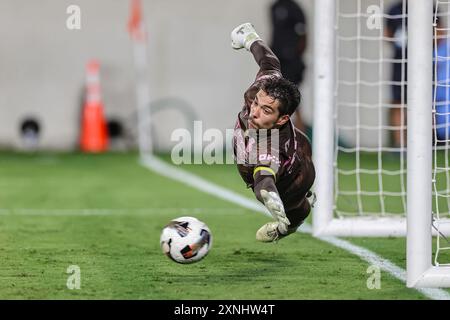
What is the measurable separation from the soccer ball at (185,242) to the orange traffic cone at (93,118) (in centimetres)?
961

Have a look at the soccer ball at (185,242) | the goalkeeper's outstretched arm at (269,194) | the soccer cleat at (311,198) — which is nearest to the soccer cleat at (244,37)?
the soccer cleat at (311,198)

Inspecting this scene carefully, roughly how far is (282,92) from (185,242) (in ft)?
3.11

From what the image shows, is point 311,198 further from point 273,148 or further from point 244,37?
point 244,37

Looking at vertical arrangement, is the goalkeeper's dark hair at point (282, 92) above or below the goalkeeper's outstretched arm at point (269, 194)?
above

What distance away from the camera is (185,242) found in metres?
5.48

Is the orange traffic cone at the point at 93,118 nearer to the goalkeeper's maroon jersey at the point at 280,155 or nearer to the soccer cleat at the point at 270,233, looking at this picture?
the goalkeeper's maroon jersey at the point at 280,155

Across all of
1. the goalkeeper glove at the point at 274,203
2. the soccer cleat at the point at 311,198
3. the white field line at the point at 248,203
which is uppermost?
the goalkeeper glove at the point at 274,203

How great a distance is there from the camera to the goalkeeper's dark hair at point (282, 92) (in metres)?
5.57

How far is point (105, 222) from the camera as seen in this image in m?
8.11

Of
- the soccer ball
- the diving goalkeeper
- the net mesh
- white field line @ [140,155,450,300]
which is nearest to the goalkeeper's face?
the diving goalkeeper

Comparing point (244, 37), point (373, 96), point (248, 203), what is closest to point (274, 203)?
point (244, 37)

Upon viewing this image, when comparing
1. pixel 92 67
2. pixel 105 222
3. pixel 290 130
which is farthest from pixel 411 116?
pixel 92 67

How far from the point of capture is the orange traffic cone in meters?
15.0
